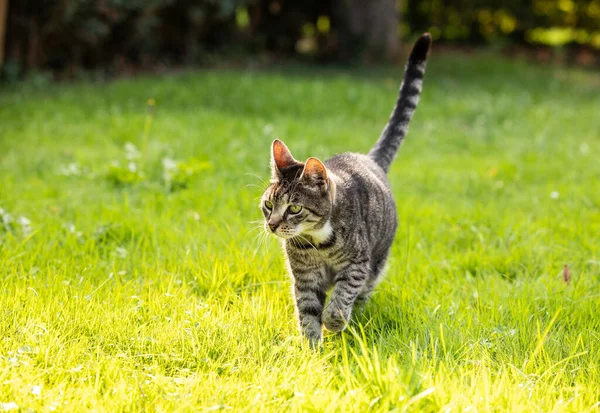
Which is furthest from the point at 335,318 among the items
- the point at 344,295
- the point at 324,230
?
the point at 324,230

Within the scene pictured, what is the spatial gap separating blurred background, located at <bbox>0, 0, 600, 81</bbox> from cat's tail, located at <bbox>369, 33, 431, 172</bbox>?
6.33m

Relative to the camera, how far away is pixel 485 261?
14.9 ft

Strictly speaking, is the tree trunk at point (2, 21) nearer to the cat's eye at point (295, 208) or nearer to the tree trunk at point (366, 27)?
the tree trunk at point (366, 27)

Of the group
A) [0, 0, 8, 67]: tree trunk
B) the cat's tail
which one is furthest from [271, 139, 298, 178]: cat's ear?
[0, 0, 8, 67]: tree trunk

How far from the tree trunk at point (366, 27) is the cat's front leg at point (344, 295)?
394 inches

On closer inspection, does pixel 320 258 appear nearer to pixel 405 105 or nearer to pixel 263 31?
pixel 405 105

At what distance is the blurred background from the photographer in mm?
9781

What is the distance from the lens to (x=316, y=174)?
348 cm

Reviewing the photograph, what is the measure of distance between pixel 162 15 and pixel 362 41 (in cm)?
384

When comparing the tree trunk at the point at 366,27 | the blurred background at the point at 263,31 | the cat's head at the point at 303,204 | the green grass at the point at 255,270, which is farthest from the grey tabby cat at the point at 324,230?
the tree trunk at the point at 366,27

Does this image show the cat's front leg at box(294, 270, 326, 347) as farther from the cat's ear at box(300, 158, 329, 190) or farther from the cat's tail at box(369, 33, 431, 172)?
the cat's tail at box(369, 33, 431, 172)

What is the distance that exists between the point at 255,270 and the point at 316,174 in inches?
36.3

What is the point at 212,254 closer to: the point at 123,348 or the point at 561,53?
the point at 123,348

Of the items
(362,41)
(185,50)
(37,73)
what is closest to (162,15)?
(185,50)
